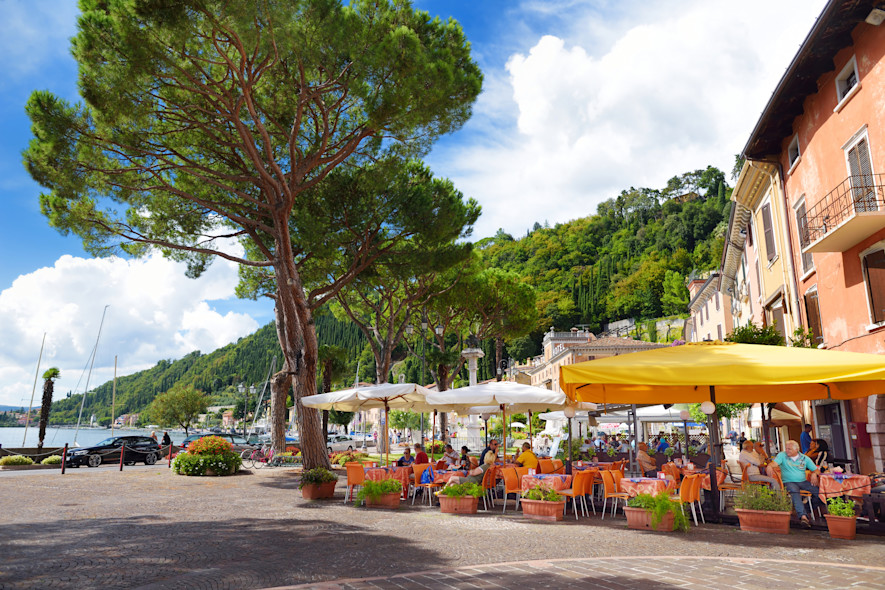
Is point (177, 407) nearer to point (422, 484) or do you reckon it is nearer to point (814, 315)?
point (422, 484)

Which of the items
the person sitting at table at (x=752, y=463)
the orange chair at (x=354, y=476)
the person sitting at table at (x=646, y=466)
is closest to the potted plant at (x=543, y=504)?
the person sitting at table at (x=646, y=466)

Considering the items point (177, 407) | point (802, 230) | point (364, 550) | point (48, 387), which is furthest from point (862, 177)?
point (177, 407)

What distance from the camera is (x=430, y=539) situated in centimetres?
752

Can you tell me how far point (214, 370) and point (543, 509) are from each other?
139178mm

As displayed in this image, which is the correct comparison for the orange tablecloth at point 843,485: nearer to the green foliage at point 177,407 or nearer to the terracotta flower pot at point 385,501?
the terracotta flower pot at point 385,501

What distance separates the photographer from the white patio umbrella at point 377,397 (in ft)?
39.3

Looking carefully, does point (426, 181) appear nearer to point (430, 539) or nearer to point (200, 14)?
point (200, 14)

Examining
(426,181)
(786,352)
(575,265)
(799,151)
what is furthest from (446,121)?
(575,265)

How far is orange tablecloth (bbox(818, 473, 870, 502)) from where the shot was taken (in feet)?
28.1

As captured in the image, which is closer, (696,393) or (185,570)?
(185,570)

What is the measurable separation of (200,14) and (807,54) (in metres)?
13.3

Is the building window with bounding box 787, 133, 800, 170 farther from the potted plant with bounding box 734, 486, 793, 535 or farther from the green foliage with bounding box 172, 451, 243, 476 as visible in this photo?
the green foliage with bounding box 172, 451, 243, 476

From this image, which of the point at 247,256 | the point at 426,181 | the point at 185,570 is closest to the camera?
the point at 185,570

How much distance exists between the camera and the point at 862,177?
12.0 metres
